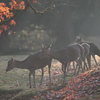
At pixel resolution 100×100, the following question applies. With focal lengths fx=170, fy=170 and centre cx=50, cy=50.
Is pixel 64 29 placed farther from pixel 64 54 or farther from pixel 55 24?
pixel 64 54

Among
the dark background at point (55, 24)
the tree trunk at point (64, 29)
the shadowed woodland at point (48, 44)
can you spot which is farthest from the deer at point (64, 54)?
the tree trunk at point (64, 29)

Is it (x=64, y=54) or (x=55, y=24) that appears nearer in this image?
(x=64, y=54)

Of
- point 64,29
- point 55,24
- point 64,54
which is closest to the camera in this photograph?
point 64,54

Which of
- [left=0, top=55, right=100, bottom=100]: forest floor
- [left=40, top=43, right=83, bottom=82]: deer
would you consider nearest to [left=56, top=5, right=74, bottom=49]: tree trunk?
[left=0, top=55, right=100, bottom=100]: forest floor

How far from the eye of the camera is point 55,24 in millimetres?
26672

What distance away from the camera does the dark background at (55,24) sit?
81.7 feet

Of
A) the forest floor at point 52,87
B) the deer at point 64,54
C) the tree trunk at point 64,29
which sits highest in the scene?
the tree trunk at point 64,29

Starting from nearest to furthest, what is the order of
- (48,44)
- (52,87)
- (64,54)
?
(52,87), (64,54), (48,44)

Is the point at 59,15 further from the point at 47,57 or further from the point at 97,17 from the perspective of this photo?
the point at 47,57

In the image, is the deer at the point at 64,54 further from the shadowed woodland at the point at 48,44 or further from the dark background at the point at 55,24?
the dark background at the point at 55,24

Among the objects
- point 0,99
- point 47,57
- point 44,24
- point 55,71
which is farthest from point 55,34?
point 0,99

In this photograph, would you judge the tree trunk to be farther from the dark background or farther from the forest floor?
the forest floor

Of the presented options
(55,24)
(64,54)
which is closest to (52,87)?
(64,54)

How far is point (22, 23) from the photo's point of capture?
25.7 m
